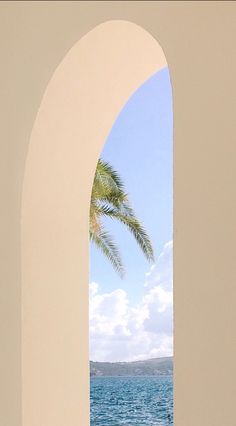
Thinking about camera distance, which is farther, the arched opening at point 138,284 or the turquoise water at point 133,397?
the arched opening at point 138,284

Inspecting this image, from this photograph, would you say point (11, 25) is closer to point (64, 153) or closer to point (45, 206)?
point (64, 153)

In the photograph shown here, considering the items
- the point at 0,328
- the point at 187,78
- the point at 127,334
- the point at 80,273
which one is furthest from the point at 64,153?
the point at 127,334

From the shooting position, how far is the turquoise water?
19.9 metres

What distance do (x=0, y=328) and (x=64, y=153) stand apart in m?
0.77

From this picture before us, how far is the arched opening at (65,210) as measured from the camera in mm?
2936

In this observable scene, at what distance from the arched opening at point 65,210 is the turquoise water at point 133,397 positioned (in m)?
16.5

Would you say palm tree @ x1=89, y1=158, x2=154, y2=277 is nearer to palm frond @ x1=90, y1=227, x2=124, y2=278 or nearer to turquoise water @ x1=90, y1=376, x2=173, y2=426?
palm frond @ x1=90, y1=227, x2=124, y2=278

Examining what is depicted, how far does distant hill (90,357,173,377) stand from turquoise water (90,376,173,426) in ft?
1.59

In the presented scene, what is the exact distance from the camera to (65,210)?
10.6 feet

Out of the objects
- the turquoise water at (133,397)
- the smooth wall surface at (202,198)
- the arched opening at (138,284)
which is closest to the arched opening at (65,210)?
the smooth wall surface at (202,198)

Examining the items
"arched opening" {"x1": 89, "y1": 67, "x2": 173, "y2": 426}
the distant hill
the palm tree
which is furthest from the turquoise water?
the palm tree

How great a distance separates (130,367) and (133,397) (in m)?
1.48

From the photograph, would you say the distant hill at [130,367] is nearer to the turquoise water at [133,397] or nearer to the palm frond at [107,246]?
the turquoise water at [133,397]

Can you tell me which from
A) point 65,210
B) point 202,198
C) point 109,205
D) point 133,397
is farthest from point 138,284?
point 202,198
